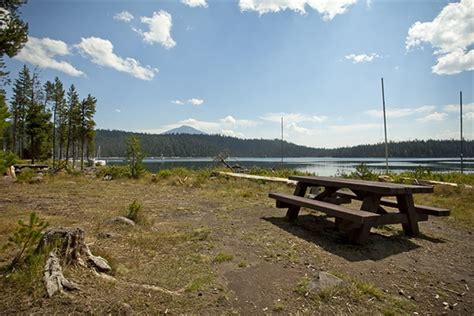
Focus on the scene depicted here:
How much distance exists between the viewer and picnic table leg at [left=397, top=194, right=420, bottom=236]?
4277mm

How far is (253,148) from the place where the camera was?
12825cm

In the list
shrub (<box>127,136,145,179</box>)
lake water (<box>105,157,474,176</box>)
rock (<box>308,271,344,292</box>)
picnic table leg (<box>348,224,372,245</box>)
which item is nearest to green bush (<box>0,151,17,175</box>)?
rock (<box>308,271,344,292</box>)

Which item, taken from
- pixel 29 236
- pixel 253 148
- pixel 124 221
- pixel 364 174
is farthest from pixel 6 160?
pixel 253 148

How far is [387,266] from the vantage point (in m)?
3.16

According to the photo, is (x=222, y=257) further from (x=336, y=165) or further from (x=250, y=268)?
(x=336, y=165)

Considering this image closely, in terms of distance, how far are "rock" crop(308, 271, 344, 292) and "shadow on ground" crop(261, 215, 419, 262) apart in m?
0.75

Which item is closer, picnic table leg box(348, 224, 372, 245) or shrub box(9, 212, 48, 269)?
shrub box(9, 212, 48, 269)

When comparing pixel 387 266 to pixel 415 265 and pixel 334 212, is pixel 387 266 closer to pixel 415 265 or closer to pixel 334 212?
pixel 415 265

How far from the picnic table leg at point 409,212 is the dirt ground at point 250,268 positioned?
14cm

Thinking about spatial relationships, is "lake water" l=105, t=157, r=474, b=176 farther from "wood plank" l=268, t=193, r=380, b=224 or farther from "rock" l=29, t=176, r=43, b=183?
"wood plank" l=268, t=193, r=380, b=224

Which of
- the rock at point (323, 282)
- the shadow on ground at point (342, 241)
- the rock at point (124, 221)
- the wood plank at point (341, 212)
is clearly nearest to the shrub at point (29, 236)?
the rock at point (124, 221)

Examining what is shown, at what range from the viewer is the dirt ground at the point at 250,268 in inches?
85.7

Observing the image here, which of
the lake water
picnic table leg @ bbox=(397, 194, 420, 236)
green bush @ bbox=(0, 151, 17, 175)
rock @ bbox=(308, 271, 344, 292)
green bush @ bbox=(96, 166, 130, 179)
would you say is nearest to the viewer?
rock @ bbox=(308, 271, 344, 292)

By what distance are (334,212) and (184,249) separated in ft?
7.42
